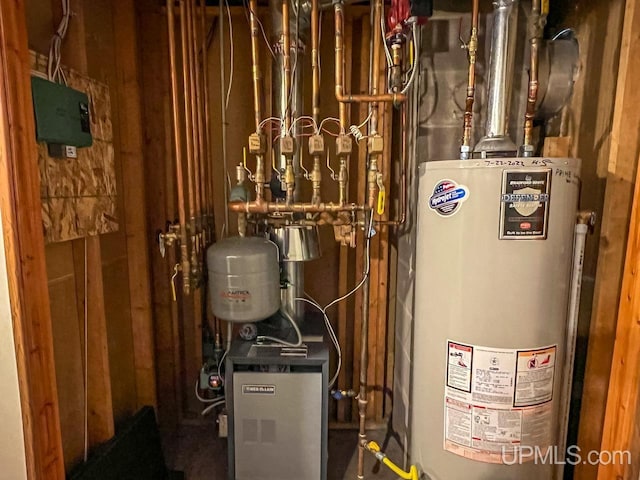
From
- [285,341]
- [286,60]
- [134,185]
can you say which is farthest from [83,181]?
[285,341]

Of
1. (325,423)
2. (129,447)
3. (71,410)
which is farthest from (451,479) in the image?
(71,410)

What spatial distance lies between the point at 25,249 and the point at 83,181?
436 millimetres

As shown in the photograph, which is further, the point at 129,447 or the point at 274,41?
the point at 274,41

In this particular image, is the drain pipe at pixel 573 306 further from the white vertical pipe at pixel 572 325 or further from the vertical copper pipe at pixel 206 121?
the vertical copper pipe at pixel 206 121

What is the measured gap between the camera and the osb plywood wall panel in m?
1.26

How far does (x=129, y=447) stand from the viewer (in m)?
1.61

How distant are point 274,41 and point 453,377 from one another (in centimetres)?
165

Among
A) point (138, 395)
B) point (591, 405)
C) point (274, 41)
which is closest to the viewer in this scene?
point (591, 405)

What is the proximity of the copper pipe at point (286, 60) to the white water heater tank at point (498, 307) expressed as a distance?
26.4 inches

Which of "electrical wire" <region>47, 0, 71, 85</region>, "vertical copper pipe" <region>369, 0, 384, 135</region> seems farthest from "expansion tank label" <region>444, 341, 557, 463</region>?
"electrical wire" <region>47, 0, 71, 85</region>

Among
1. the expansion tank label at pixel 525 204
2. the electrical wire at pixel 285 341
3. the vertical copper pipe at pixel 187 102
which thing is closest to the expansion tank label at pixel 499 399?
the expansion tank label at pixel 525 204

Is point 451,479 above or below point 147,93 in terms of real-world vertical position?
below

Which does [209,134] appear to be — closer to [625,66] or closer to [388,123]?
[388,123]

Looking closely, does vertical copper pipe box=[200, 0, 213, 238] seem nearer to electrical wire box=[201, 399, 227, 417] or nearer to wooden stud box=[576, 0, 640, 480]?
electrical wire box=[201, 399, 227, 417]
